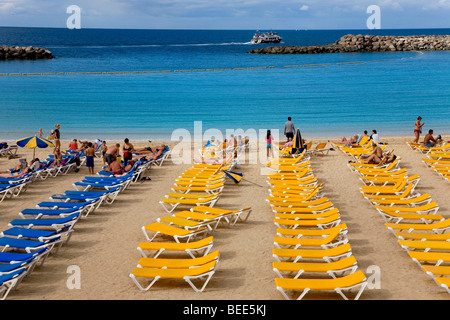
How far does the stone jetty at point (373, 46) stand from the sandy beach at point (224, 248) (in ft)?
241

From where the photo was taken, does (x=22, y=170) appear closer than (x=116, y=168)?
No

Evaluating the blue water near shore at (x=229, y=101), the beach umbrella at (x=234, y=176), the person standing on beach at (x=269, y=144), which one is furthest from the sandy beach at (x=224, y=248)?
the blue water near shore at (x=229, y=101)

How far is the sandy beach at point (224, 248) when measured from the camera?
6.05 m

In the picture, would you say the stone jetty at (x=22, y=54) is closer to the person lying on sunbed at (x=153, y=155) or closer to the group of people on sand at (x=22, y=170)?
the person lying on sunbed at (x=153, y=155)

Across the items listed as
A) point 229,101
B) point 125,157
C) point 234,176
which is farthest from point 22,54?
point 234,176

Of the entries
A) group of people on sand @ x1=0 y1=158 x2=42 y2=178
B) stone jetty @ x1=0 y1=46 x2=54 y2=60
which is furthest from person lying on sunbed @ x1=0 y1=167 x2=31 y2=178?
stone jetty @ x1=0 y1=46 x2=54 y2=60

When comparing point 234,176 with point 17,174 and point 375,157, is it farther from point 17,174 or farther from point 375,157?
point 17,174

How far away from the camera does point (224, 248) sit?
756 cm

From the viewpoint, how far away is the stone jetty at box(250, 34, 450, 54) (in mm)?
82750

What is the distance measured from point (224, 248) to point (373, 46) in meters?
84.3

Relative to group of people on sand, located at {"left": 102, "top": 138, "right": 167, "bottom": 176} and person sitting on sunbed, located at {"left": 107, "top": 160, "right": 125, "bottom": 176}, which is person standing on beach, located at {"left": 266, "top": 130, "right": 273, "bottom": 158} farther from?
person sitting on sunbed, located at {"left": 107, "top": 160, "right": 125, "bottom": 176}

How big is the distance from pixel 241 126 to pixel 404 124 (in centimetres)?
859

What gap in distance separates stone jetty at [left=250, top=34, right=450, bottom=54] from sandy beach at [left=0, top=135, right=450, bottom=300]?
73.5 metres

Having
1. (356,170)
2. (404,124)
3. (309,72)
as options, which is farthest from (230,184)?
(309,72)
